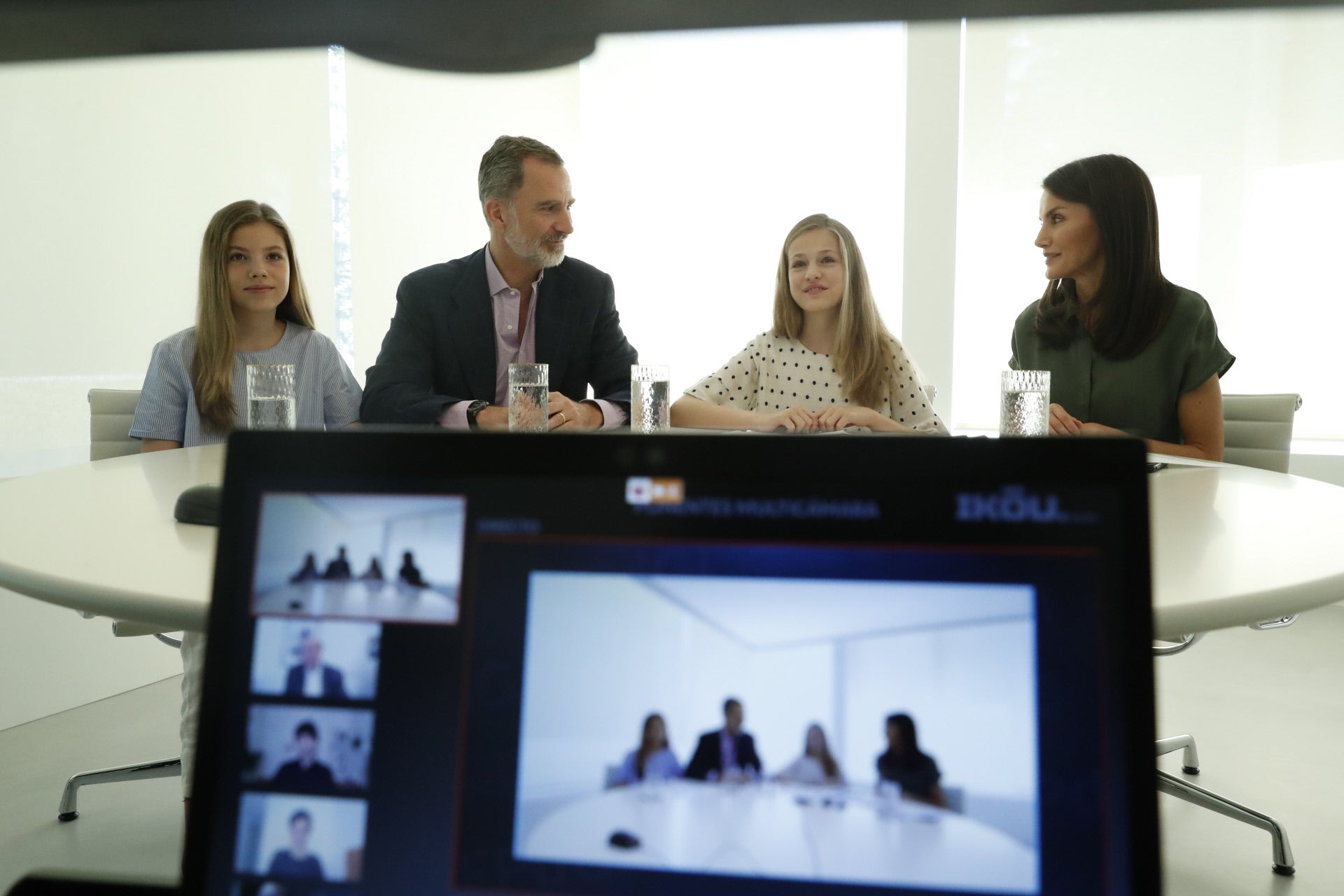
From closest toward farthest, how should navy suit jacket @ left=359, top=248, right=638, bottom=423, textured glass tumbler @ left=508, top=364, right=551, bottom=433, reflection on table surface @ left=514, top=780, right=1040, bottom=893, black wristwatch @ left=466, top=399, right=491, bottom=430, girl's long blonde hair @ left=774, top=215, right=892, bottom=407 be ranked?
reflection on table surface @ left=514, top=780, right=1040, bottom=893 → textured glass tumbler @ left=508, top=364, right=551, bottom=433 → black wristwatch @ left=466, top=399, right=491, bottom=430 → navy suit jacket @ left=359, top=248, right=638, bottom=423 → girl's long blonde hair @ left=774, top=215, right=892, bottom=407

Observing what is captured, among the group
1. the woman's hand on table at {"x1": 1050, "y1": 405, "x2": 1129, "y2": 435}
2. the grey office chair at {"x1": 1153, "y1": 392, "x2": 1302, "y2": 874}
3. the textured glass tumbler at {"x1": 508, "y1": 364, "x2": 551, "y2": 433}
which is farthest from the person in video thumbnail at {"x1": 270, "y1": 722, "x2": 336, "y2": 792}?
the grey office chair at {"x1": 1153, "y1": 392, "x2": 1302, "y2": 874}

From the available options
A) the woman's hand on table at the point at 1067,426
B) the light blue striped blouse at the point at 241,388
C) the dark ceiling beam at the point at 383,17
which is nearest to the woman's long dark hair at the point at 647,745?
the dark ceiling beam at the point at 383,17

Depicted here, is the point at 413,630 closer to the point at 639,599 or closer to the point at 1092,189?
the point at 639,599

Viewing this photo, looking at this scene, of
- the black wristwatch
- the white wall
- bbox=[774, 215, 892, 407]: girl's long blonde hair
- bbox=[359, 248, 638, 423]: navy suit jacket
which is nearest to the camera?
the black wristwatch

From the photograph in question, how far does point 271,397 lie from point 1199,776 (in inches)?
89.4

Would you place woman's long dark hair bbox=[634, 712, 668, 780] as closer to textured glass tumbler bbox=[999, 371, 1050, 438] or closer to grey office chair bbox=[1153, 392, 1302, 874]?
textured glass tumbler bbox=[999, 371, 1050, 438]

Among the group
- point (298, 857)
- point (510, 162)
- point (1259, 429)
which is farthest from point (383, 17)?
point (1259, 429)

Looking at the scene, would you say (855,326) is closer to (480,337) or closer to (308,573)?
(480,337)

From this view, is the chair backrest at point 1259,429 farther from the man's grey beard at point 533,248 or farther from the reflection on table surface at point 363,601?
the reflection on table surface at point 363,601

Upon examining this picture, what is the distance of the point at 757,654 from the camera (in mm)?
402

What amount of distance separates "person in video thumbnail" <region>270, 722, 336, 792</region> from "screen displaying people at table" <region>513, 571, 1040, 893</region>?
83 millimetres

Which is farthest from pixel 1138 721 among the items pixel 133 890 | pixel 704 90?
pixel 704 90

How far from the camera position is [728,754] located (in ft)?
1.30

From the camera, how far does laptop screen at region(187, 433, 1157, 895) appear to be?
388mm
